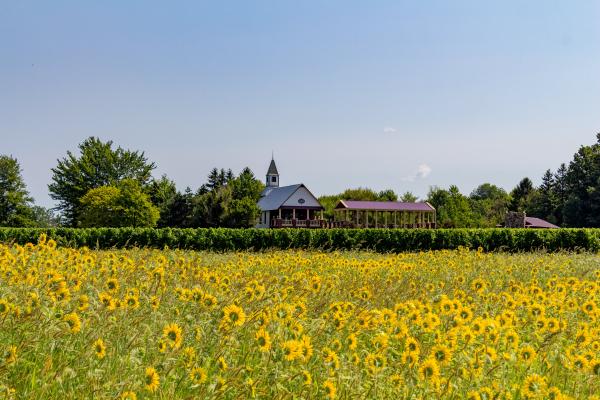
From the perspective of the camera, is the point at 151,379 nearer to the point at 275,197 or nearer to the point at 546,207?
the point at 275,197

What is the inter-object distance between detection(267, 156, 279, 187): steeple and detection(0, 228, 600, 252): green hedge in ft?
174

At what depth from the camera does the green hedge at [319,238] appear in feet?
80.5

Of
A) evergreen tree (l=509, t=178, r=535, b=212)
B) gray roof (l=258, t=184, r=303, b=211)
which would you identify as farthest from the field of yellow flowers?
evergreen tree (l=509, t=178, r=535, b=212)

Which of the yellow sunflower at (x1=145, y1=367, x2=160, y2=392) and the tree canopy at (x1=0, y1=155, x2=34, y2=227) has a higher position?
the tree canopy at (x1=0, y1=155, x2=34, y2=227)

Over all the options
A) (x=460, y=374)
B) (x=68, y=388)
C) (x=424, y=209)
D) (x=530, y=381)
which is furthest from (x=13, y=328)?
(x=424, y=209)

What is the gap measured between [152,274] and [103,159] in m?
67.7

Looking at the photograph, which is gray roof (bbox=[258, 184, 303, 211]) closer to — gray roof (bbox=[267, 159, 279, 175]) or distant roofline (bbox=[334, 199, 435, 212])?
gray roof (bbox=[267, 159, 279, 175])

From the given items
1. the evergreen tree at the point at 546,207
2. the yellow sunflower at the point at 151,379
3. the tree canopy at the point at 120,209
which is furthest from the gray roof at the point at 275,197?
the yellow sunflower at the point at 151,379

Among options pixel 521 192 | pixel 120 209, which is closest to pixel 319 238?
pixel 120 209

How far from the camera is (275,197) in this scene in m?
66.9

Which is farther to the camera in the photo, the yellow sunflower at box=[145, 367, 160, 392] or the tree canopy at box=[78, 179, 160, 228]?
the tree canopy at box=[78, 179, 160, 228]

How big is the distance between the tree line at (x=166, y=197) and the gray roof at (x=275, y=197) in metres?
1.76

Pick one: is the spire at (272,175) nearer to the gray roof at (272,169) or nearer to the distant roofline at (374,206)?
the gray roof at (272,169)

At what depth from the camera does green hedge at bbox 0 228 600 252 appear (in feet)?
80.5
